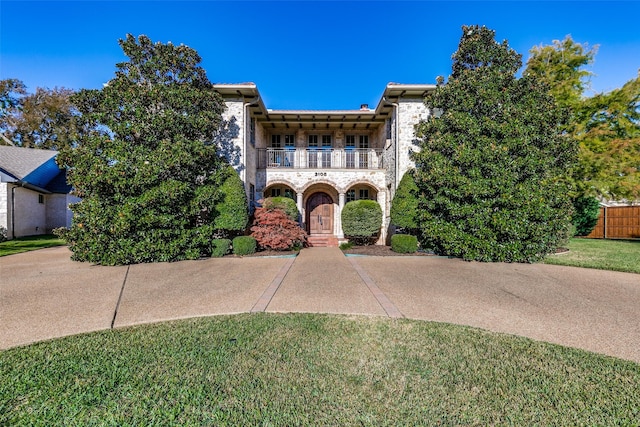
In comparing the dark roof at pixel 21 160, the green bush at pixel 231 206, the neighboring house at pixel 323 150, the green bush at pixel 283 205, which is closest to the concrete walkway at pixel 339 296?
the green bush at pixel 231 206

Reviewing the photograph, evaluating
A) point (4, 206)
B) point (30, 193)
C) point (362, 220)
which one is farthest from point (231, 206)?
point (30, 193)

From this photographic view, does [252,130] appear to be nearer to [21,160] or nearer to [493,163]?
[493,163]

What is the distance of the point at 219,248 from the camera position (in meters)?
9.19

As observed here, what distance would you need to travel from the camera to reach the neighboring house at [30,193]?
1459 cm

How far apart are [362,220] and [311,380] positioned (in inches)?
366

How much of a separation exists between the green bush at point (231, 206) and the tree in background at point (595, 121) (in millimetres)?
13004

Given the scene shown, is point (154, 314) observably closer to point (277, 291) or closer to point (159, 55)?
point (277, 291)

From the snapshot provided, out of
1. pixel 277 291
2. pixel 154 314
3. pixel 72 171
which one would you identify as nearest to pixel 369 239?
pixel 277 291

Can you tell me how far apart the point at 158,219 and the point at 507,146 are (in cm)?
1028

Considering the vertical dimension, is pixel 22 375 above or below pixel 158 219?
below

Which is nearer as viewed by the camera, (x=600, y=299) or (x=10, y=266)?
(x=600, y=299)

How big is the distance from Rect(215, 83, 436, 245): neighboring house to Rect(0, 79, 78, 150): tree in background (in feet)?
69.4

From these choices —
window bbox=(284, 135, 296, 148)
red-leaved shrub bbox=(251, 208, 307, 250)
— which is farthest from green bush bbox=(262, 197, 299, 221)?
window bbox=(284, 135, 296, 148)

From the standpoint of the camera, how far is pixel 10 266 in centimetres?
768
